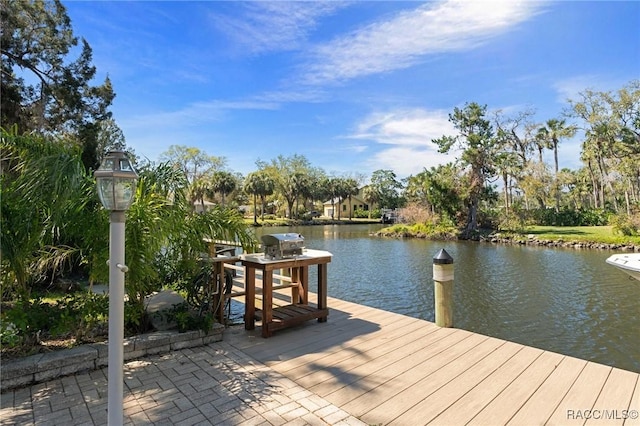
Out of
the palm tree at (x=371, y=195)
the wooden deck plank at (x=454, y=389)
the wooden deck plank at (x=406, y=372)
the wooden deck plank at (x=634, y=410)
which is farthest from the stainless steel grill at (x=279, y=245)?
the palm tree at (x=371, y=195)

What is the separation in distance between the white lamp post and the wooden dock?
1.32 m

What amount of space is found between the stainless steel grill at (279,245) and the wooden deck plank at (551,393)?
2392mm

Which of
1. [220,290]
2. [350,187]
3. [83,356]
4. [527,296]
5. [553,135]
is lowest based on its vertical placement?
[527,296]

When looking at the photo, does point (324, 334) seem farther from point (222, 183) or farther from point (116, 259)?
point (222, 183)

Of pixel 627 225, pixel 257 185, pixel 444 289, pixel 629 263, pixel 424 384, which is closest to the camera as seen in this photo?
pixel 424 384

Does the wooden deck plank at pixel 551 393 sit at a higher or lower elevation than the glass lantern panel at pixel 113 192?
lower

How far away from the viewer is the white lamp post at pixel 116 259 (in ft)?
5.13

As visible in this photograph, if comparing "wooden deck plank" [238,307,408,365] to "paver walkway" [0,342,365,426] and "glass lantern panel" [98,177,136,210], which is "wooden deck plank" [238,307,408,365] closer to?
"paver walkway" [0,342,365,426]

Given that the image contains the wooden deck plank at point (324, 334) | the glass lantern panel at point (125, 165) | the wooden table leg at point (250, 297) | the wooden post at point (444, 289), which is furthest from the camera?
the wooden post at point (444, 289)

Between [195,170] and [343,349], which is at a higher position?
[195,170]

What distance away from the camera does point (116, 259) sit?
1592 mm

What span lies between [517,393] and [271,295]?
2.21 m

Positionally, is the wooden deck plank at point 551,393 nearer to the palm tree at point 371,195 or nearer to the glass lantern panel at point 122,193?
the glass lantern panel at point 122,193

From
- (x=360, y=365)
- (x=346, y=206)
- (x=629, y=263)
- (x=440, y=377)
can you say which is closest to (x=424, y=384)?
(x=440, y=377)
